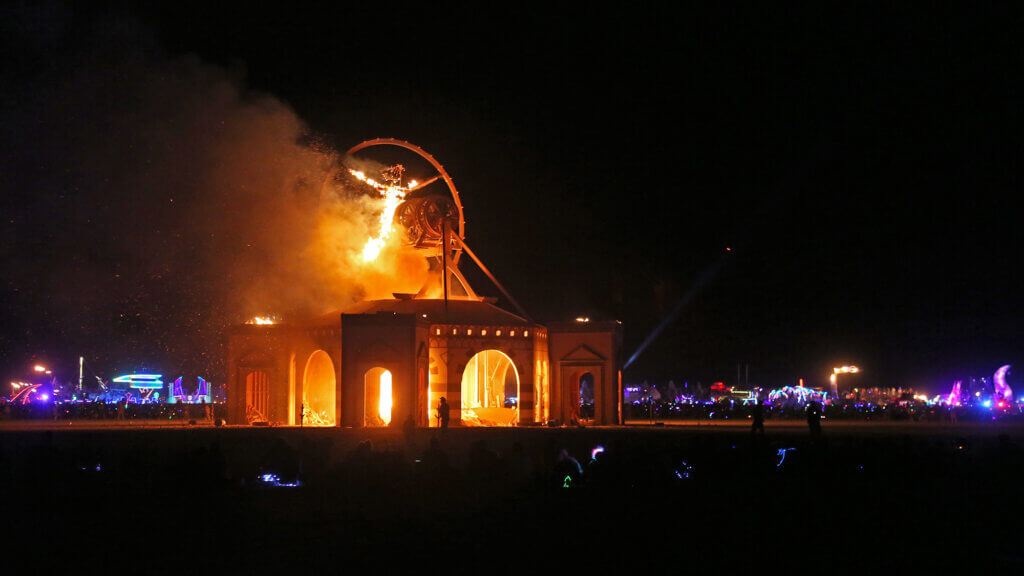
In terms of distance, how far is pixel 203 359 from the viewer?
277 ft

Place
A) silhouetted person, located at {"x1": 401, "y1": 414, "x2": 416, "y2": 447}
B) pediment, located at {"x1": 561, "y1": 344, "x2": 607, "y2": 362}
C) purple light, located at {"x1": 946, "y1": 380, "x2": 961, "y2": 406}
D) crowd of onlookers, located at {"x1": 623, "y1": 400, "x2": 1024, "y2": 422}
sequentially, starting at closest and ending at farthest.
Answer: silhouetted person, located at {"x1": 401, "y1": 414, "x2": 416, "y2": 447} → pediment, located at {"x1": 561, "y1": 344, "x2": 607, "y2": 362} → crowd of onlookers, located at {"x1": 623, "y1": 400, "x2": 1024, "y2": 422} → purple light, located at {"x1": 946, "y1": 380, "x2": 961, "y2": 406}

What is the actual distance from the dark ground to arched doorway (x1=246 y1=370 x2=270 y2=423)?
16799 mm

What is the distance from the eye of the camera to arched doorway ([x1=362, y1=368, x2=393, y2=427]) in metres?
39.0

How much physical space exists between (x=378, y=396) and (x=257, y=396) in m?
4.93

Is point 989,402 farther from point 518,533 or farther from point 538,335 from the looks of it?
point 518,533

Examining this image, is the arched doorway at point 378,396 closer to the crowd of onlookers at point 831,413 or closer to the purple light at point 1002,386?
the crowd of onlookers at point 831,413

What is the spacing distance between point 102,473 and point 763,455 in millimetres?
12653

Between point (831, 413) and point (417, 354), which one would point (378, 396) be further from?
point (831, 413)

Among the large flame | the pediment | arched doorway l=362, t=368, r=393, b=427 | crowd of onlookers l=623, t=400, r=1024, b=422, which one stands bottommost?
crowd of onlookers l=623, t=400, r=1024, b=422

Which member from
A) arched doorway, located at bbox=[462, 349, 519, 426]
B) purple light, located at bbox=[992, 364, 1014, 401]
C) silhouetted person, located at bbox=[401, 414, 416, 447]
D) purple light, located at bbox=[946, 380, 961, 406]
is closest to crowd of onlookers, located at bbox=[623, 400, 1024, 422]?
arched doorway, located at bbox=[462, 349, 519, 426]

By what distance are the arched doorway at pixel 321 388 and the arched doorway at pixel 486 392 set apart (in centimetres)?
538

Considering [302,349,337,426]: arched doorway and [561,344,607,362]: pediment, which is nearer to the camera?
[302,349,337,426]: arched doorway

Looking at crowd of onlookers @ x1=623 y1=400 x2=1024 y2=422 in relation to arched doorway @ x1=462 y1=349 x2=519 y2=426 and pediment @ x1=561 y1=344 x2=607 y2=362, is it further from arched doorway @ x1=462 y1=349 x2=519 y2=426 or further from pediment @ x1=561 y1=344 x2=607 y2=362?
pediment @ x1=561 y1=344 x2=607 y2=362

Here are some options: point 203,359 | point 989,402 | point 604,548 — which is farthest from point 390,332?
point 203,359
